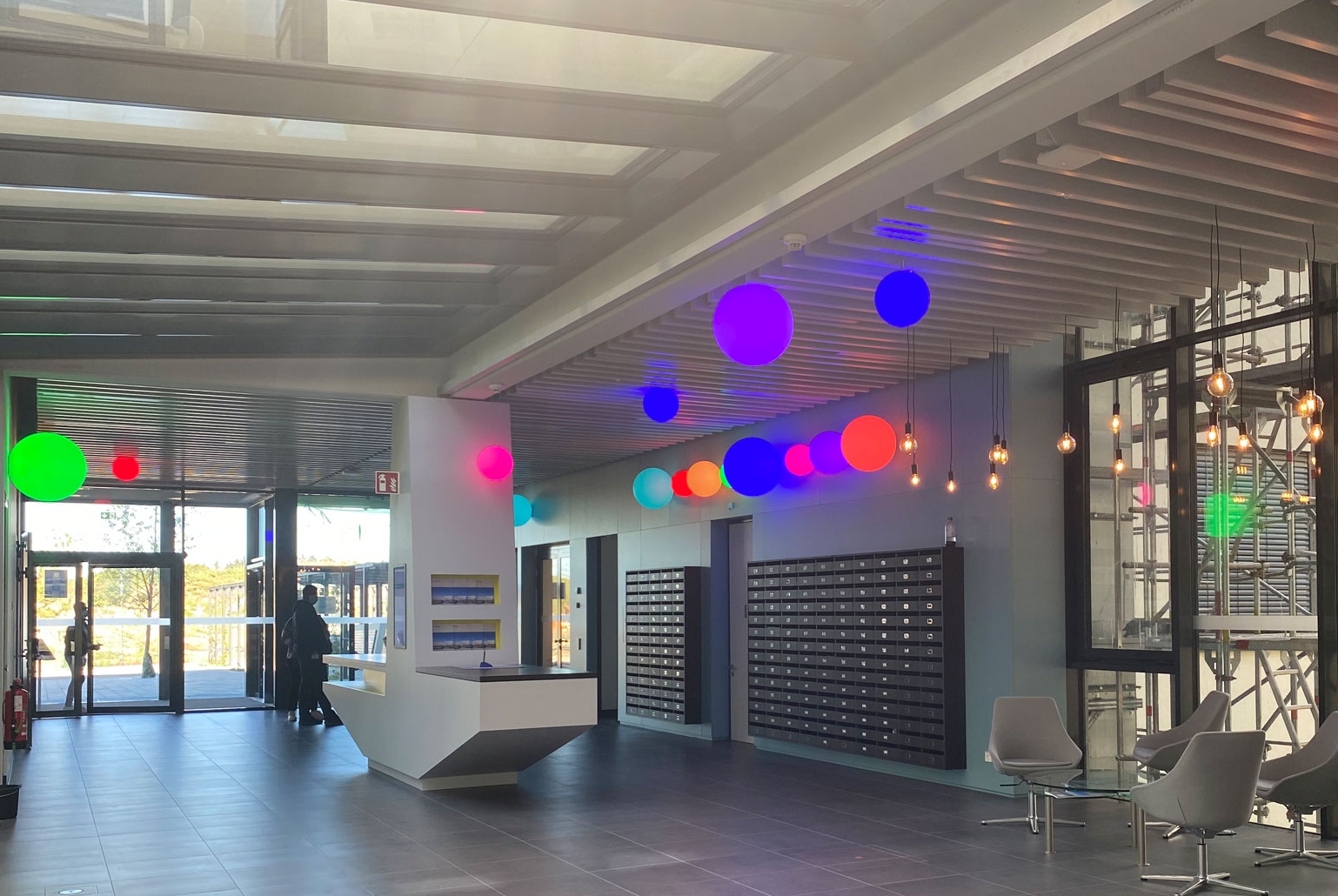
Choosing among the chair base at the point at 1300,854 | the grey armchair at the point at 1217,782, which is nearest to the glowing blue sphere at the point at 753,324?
the grey armchair at the point at 1217,782

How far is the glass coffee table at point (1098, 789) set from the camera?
21.4 feet

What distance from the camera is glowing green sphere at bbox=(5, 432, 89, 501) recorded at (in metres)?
7.11

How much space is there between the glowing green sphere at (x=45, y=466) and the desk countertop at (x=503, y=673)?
280cm

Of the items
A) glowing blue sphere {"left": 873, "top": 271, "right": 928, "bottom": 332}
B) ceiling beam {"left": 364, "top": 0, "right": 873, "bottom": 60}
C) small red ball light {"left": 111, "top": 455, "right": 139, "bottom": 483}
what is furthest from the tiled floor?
ceiling beam {"left": 364, "top": 0, "right": 873, "bottom": 60}

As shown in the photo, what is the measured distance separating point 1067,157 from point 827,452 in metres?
4.95

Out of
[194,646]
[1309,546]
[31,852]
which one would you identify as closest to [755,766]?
[1309,546]

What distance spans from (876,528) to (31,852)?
648 centimetres

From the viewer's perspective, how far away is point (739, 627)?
12703mm

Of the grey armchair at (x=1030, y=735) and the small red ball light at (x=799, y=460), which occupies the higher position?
the small red ball light at (x=799, y=460)

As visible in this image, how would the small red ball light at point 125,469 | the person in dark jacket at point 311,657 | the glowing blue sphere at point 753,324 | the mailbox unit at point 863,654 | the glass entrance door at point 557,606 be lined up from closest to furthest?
1. the glowing blue sphere at point 753,324
2. the mailbox unit at point 863,654
3. the small red ball light at point 125,469
4. the person in dark jacket at point 311,657
5. the glass entrance door at point 557,606

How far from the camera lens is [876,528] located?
33.4 ft

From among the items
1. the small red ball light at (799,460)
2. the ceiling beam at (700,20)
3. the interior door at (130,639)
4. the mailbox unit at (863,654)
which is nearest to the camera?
the ceiling beam at (700,20)

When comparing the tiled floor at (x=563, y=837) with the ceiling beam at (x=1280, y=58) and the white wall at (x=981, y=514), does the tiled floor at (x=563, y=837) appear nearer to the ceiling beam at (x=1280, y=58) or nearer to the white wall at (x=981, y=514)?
the white wall at (x=981, y=514)

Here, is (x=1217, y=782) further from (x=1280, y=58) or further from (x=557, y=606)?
(x=557, y=606)
